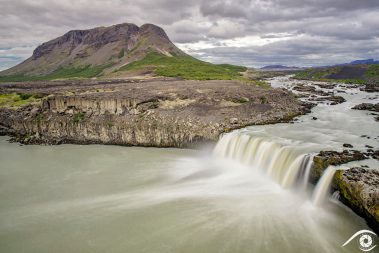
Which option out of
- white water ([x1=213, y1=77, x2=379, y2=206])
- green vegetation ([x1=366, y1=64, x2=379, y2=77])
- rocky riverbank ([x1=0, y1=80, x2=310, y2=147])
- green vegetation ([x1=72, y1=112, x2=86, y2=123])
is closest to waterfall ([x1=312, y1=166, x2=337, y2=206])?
white water ([x1=213, y1=77, x2=379, y2=206])

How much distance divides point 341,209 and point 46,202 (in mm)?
20947

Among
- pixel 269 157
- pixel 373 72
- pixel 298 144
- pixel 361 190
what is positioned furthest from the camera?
pixel 373 72

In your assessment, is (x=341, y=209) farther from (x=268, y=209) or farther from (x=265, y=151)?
(x=265, y=151)

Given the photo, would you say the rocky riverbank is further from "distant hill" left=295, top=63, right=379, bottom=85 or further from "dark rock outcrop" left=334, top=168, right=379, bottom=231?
"distant hill" left=295, top=63, right=379, bottom=85

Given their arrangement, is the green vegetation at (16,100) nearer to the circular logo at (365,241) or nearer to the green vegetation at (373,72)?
the circular logo at (365,241)

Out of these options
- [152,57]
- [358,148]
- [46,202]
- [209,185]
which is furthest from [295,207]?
[152,57]

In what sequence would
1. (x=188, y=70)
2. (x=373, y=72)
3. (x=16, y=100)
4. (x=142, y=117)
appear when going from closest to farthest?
(x=142, y=117) → (x=16, y=100) → (x=188, y=70) → (x=373, y=72)

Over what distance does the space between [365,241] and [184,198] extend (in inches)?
469

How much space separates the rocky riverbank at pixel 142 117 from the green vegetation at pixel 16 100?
4.83ft

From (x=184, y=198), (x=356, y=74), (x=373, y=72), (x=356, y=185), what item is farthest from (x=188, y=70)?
(x=356, y=185)

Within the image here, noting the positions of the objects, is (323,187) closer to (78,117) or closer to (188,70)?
(78,117)

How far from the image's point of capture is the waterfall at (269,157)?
73.9ft

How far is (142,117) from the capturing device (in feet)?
127

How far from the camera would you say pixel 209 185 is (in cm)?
2486
